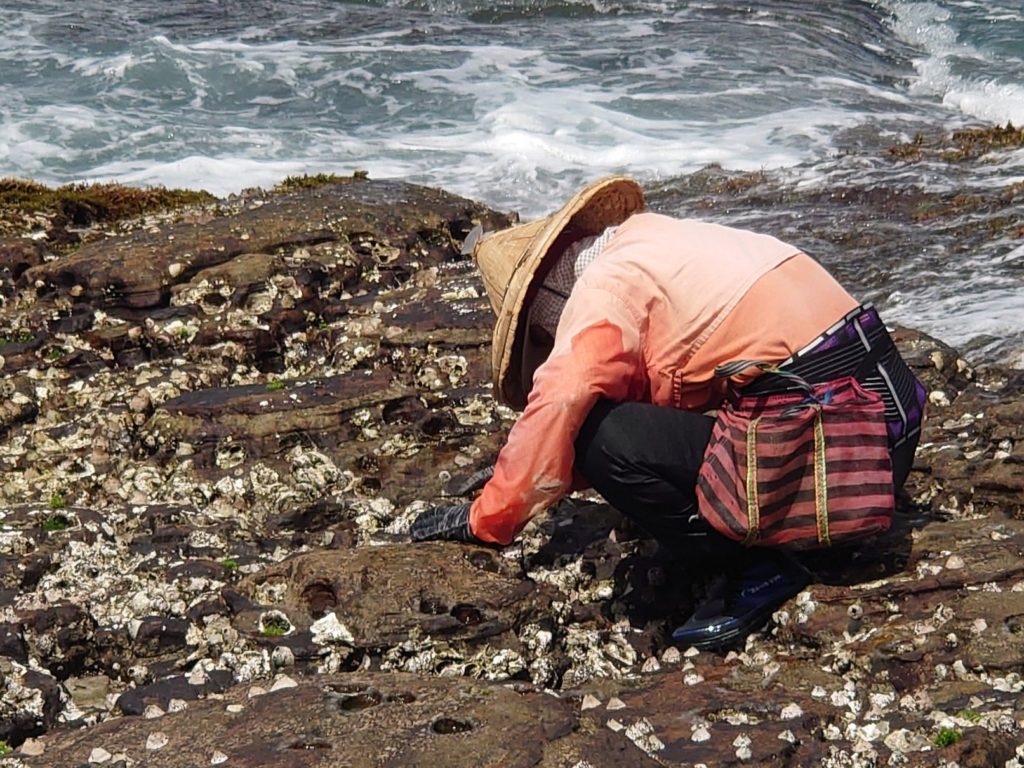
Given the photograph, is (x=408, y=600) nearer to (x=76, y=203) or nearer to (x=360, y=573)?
(x=360, y=573)

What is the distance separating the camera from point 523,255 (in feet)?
17.6

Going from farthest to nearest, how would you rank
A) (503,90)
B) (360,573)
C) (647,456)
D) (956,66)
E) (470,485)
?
(956,66) → (503,90) → (470,485) → (360,573) → (647,456)

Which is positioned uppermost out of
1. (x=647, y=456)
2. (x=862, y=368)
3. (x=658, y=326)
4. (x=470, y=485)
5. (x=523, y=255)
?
(x=523, y=255)

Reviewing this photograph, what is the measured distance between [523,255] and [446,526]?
1227 millimetres

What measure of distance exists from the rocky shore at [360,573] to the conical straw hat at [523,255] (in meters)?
0.81

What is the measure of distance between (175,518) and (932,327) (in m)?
5.30

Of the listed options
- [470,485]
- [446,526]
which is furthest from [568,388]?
[470,485]

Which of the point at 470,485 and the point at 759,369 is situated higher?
the point at 759,369

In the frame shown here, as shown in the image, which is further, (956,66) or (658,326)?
(956,66)

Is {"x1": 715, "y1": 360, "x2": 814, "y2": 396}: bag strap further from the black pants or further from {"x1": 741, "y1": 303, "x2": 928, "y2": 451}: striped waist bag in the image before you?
the black pants

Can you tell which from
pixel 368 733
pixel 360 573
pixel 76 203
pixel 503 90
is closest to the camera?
pixel 368 733

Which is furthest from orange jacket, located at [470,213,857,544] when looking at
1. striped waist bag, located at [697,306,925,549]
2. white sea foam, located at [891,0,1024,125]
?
white sea foam, located at [891,0,1024,125]

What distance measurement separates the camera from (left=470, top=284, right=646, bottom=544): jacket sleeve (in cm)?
480

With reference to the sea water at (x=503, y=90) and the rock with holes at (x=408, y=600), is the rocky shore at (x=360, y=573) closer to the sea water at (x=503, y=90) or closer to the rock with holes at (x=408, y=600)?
the rock with holes at (x=408, y=600)
